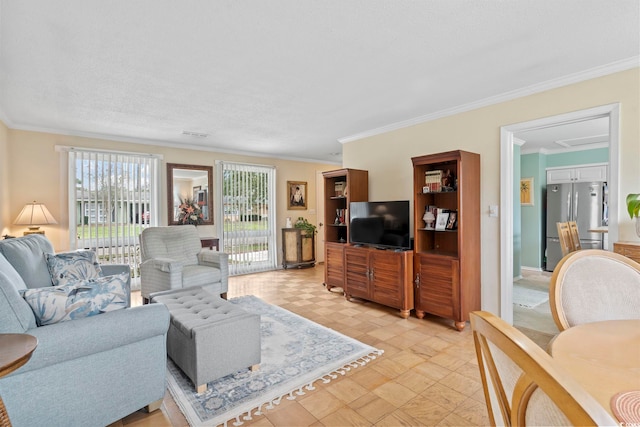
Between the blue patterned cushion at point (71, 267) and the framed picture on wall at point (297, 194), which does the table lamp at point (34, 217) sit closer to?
the blue patterned cushion at point (71, 267)

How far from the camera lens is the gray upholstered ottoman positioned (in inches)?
82.0

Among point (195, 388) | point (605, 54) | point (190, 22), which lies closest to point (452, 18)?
point (605, 54)

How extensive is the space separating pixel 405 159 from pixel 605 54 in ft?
7.10

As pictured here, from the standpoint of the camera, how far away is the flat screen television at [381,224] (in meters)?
3.70

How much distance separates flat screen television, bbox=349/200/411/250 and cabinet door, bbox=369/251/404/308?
0.55 feet

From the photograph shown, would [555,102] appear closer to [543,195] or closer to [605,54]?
[605,54]

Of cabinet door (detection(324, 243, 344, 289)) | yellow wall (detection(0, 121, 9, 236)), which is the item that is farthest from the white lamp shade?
cabinet door (detection(324, 243, 344, 289))

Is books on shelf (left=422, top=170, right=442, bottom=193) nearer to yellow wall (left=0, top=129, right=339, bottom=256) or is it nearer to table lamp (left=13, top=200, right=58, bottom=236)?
yellow wall (left=0, top=129, right=339, bottom=256)

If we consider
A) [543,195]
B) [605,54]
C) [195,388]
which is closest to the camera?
[195,388]

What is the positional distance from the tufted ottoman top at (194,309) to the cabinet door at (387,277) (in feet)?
6.31

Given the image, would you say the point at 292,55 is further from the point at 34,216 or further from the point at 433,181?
the point at 34,216

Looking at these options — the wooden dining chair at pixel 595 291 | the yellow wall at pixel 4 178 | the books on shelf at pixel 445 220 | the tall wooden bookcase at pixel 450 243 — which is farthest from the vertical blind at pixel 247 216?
the wooden dining chair at pixel 595 291

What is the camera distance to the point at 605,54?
241 centimetres

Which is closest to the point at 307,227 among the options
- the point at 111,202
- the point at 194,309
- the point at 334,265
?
the point at 334,265
